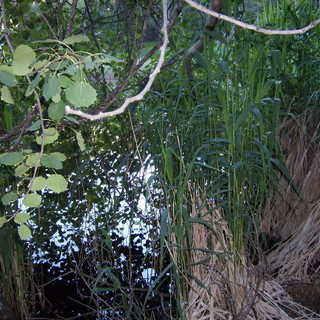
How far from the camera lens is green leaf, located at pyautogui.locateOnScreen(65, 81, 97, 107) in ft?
3.20

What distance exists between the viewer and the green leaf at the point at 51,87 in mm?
995

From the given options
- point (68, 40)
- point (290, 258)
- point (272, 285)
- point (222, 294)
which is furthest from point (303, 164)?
point (68, 40)

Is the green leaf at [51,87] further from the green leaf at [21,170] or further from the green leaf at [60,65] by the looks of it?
the green leaf at [21,170]

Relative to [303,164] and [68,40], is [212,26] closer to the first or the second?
[303,164]

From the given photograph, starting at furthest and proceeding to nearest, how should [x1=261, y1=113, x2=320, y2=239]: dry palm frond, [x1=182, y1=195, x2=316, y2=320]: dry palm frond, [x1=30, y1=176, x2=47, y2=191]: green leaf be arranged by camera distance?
[x1=261, y1=113, x2=320, y2=239]: dry palm frond, [x1=182, y1=195, x2=316, y2=320]: dry palm frond, [x1=30, y1=176, x2=47, y2=191]: green leaf

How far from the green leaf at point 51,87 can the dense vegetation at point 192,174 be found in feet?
0.57

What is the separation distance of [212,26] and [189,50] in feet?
0.51

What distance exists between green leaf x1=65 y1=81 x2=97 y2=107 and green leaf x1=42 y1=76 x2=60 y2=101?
0.03 metres

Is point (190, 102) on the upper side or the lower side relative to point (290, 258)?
upper

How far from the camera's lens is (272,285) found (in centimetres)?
237

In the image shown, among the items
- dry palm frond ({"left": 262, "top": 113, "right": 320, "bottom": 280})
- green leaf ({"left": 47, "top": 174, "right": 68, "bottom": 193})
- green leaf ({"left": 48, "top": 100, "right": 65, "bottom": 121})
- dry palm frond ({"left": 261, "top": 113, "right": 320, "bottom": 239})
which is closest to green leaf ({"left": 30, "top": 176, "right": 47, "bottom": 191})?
green leaf ({"left": 47, "top": 174, "right": 68, "bottom": 193})

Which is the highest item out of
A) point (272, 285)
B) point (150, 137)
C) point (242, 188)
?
point (150, 137)

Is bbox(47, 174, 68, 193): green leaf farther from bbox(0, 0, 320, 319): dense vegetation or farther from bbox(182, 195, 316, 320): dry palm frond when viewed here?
bbox(182, 195, 316, 320): dry palm frond

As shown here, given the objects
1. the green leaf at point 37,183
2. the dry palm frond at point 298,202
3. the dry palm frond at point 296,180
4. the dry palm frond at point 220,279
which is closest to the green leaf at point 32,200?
the green leaf at point 37,183
